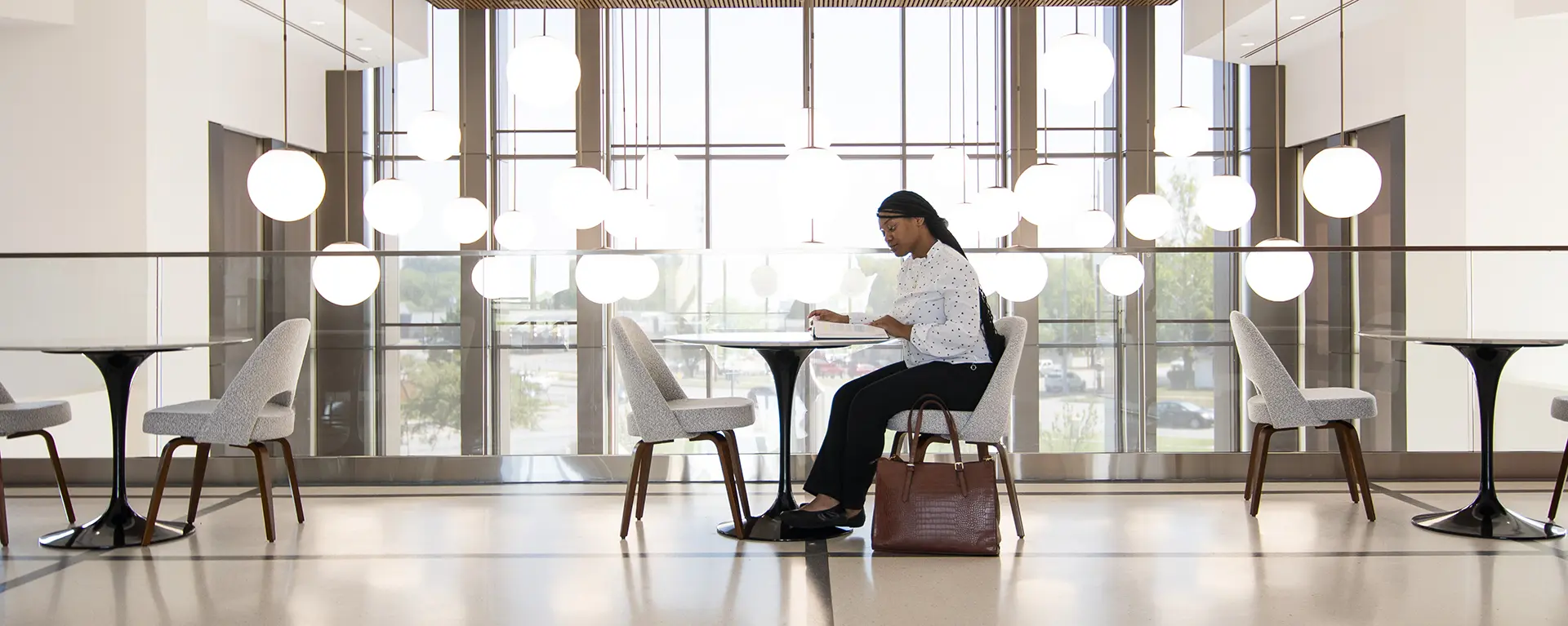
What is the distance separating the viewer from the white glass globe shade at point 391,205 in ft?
18.2

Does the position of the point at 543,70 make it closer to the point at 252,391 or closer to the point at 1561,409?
the point at 252,391

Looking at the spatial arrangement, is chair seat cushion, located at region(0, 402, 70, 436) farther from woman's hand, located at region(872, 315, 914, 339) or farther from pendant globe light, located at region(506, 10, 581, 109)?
woman's hand, located at region(872, 315, 914, 339)

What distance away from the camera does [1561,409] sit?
13.9 feet

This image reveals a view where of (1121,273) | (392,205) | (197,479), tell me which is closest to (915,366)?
(1121,273)

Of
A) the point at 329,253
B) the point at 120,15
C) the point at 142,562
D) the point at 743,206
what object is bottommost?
the point at 142,562

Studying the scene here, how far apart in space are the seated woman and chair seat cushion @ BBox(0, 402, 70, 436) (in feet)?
9.12

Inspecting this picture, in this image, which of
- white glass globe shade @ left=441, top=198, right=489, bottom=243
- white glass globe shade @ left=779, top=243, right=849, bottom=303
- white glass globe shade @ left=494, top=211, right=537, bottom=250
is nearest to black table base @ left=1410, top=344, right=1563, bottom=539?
white glass globe shade @ left=779, top=243, right=849, bottom=303

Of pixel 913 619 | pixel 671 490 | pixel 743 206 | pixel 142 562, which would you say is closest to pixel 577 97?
pixel 743 206

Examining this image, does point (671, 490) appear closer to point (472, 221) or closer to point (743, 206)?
point (472, 221)

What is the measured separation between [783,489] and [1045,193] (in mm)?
1984

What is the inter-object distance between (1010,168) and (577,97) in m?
4.60

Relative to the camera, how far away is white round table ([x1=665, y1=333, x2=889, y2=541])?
150 inches

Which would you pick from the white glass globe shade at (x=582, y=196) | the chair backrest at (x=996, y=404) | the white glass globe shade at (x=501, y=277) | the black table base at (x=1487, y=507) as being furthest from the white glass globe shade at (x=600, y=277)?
the black table base at (x=1487, y=507)

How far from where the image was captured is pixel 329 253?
5.12 metres
